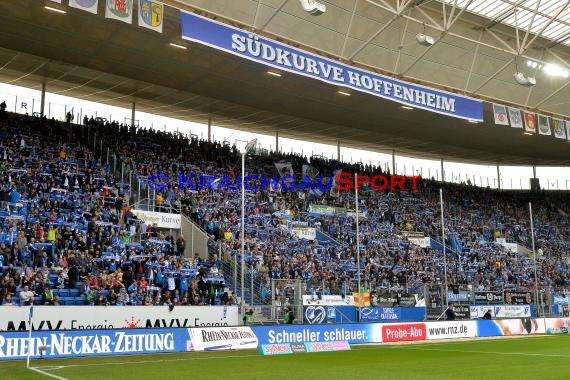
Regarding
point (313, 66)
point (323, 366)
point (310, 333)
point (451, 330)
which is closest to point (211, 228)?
point (313, 66)

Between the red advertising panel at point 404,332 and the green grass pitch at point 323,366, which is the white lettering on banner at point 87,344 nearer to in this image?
the green grass pitch at point 323,366

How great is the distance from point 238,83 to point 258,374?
906 inches

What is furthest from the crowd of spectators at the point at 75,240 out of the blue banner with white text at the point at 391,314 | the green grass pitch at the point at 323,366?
the blue banner with white text at the point at 391,314

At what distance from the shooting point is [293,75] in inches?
1293

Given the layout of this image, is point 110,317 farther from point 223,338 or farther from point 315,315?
point 315,315

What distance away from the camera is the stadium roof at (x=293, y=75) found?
1092 inches

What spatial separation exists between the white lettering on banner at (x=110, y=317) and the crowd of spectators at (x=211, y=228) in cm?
59

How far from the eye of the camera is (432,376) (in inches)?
515

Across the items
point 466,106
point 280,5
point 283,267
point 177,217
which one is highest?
point 280,5

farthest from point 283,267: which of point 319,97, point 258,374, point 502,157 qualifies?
point 502,157

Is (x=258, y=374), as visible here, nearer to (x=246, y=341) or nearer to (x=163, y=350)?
(x=163, y=350)

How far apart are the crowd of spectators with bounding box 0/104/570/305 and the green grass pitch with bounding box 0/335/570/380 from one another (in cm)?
675

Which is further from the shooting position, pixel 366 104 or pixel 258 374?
pixel 366 104

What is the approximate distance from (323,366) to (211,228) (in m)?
16.8
